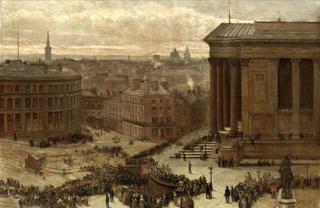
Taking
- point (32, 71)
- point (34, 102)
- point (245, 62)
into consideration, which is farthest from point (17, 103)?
point (245, 62)

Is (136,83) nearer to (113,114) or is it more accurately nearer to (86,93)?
(113,114)

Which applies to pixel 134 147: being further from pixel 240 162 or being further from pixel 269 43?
pixel 269 43

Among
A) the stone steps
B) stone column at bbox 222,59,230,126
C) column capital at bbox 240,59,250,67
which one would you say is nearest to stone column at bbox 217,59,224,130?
stone column at bbox 222,59,230,126

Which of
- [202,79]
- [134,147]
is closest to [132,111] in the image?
[134,147]

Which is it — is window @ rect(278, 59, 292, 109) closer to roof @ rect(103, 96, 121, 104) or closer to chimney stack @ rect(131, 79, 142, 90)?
chimney stack @ rect(131, 79, 142, 90)

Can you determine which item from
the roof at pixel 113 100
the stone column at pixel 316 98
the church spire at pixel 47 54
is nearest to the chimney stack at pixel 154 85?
the roof at pixel 113 100

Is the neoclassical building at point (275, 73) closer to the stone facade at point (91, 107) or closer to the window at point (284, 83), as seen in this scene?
the window at point (284, 83)
